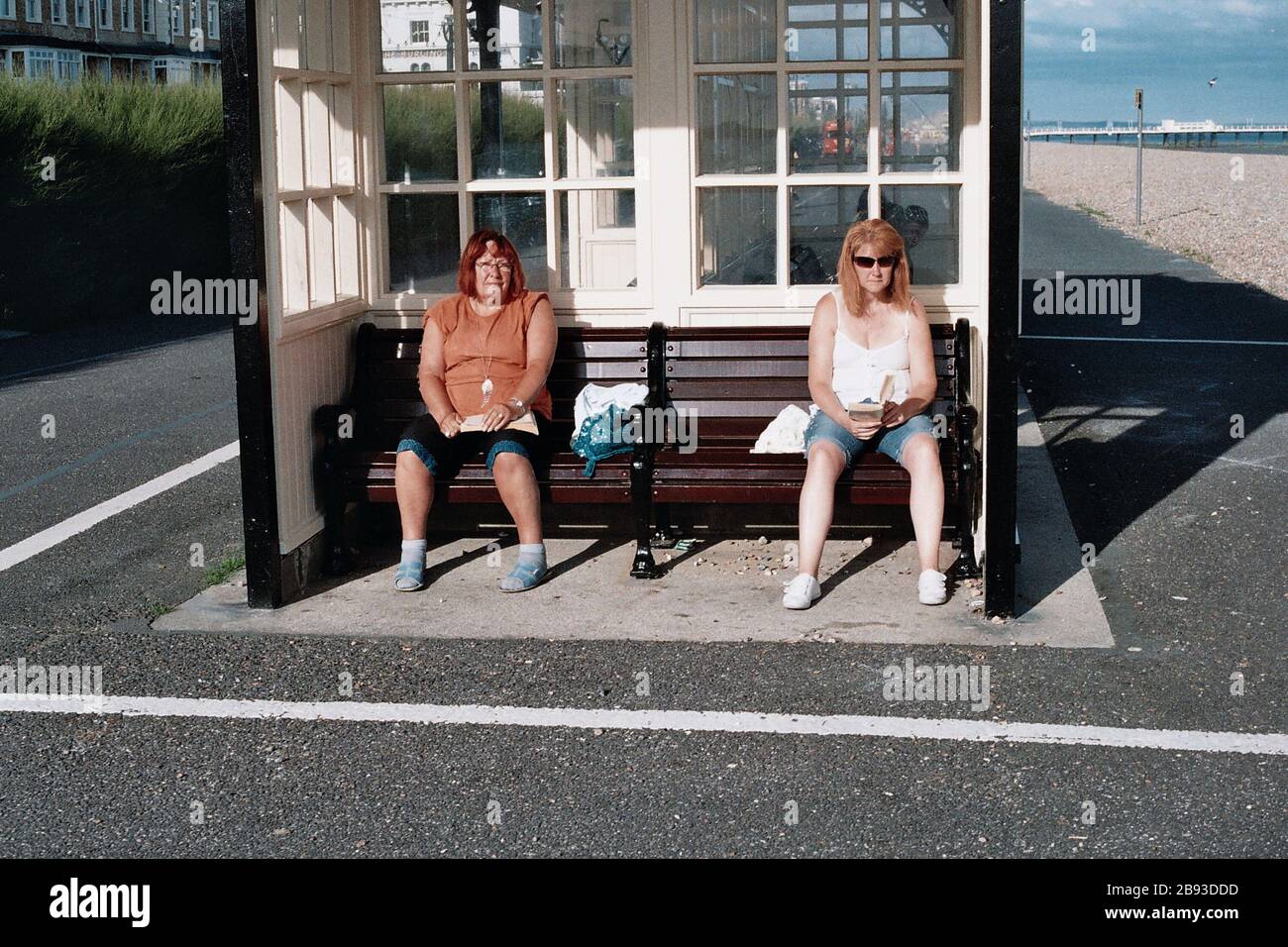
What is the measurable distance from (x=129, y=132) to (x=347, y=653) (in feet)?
52.6

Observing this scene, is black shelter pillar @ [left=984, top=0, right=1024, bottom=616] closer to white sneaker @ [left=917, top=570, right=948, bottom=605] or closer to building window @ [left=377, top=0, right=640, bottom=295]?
white sneaker @ [left=917, top=570, right=948, bottom=605]

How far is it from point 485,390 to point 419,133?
1.43m

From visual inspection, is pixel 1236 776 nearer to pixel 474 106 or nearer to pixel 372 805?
pixel 372 805

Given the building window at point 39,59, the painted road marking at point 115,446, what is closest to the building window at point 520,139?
the painted road marking at point 115,446

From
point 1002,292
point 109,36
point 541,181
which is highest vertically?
point 109,36

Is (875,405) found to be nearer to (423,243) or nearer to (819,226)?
(819,226)

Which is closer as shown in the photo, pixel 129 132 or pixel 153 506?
pixel 153 506

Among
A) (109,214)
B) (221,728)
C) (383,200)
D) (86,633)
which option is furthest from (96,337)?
(221,728)

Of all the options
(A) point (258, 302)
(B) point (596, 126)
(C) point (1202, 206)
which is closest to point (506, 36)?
(B) point (596, 126)

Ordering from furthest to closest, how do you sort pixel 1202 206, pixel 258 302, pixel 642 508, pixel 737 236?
1. pixel 1202 206
2. pixel 737 236
3. pixel 642 508
4. pixel 258 302

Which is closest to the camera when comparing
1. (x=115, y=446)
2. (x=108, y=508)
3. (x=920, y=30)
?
(x=920, y=30)

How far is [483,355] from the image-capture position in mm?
7305

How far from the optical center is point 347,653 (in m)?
6.11

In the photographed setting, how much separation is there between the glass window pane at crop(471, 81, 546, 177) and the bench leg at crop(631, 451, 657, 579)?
1.64 meters
